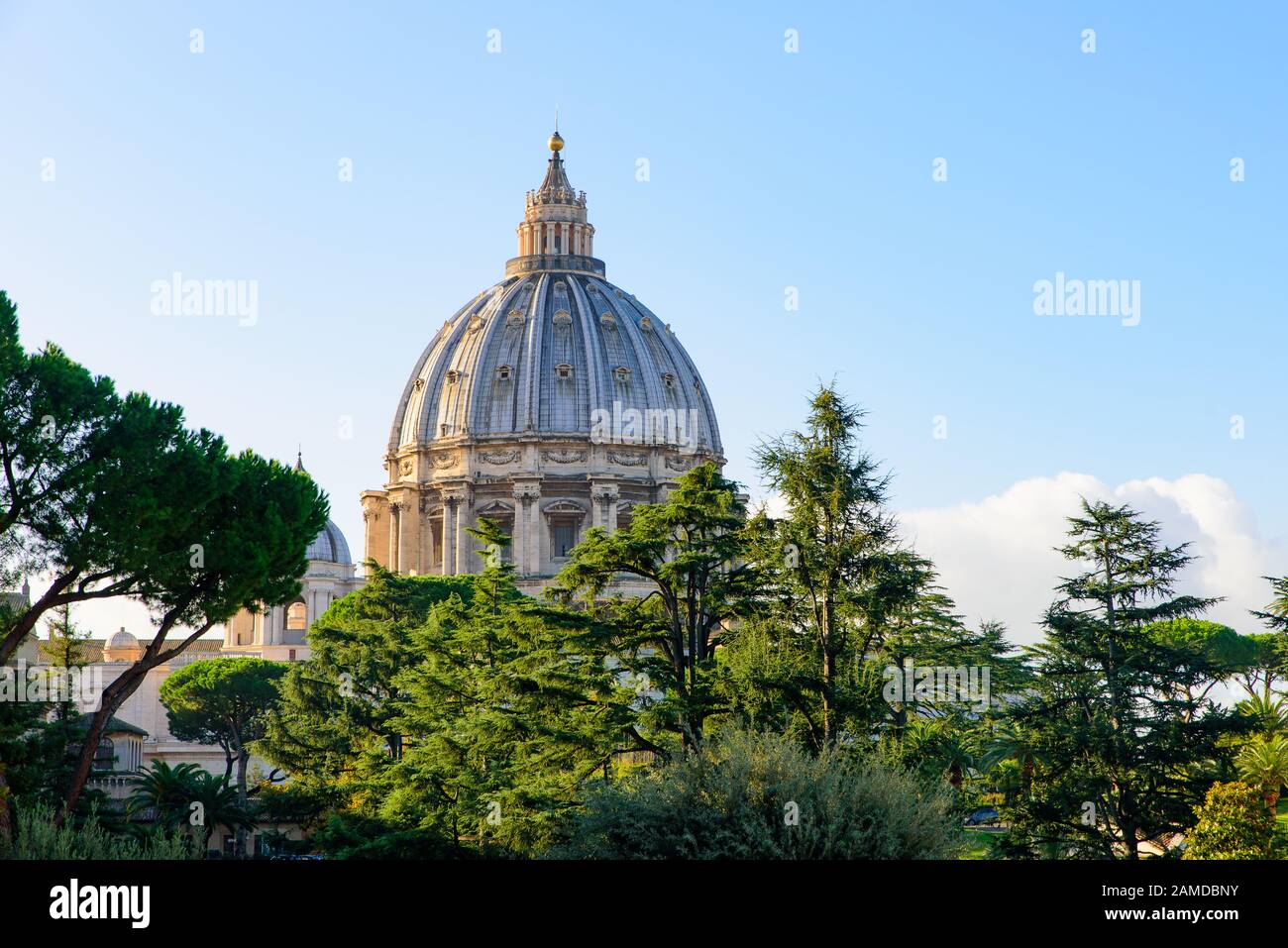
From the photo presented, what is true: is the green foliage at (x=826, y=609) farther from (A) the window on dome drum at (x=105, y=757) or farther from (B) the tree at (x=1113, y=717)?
(A) the window on dome drum at (x=105, y=757)


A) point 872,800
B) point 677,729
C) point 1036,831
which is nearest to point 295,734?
point 677,729

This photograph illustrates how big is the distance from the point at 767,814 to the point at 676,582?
880 centimetres

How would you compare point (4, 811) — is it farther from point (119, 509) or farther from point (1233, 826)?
point (1233, 826)

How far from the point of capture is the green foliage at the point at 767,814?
1866cm

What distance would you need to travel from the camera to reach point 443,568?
9856 cm

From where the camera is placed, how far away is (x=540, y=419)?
10200cm

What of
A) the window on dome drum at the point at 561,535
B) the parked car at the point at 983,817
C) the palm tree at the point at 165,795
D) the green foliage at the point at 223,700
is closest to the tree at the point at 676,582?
the palm tree at the point at 165,795

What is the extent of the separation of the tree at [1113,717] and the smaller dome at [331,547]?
7565cm

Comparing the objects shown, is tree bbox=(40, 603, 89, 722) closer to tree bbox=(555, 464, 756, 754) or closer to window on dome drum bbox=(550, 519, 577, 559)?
tree bbox=(555, 464, 756, 754)

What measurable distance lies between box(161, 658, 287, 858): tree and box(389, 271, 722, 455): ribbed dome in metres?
33.4

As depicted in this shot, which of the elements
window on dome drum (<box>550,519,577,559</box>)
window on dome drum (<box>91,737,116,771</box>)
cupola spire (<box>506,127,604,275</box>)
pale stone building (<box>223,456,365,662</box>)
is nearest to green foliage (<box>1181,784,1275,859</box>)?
window on dome drum (<box>91,737,116,771</box>)

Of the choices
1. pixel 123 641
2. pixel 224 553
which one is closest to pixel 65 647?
pixel 224 553
